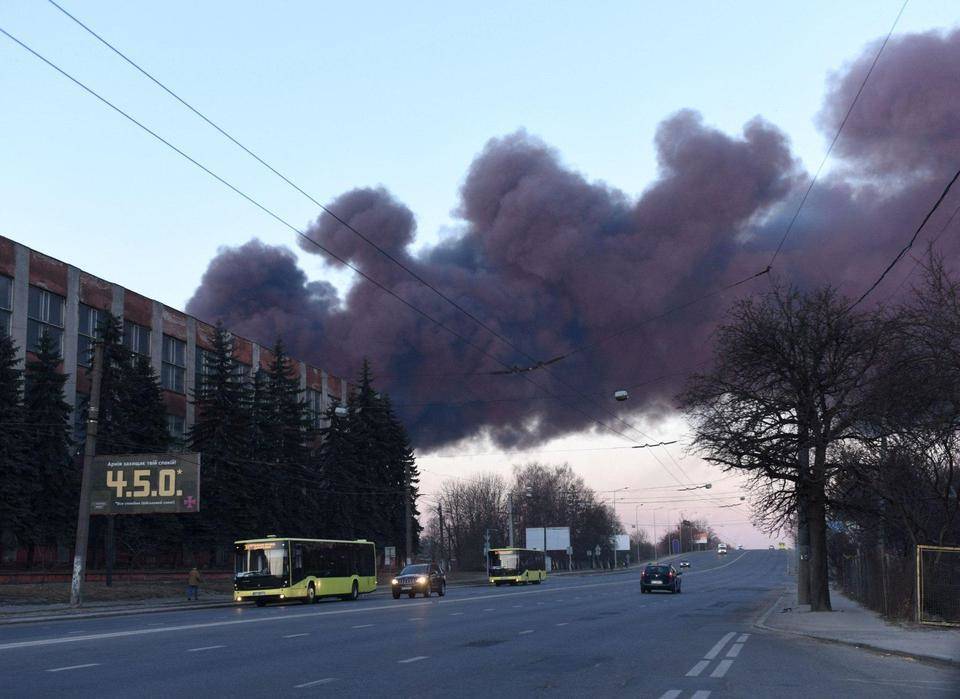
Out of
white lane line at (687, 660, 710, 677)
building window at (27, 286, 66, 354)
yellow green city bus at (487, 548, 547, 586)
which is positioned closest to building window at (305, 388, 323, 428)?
yellow green city bus at (487, 548, 547, 586)

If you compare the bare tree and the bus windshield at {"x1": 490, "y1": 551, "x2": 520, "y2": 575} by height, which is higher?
the bare tree

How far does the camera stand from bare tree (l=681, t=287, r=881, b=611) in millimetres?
27688

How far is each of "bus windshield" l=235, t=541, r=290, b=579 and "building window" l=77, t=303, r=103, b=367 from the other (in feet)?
57.9

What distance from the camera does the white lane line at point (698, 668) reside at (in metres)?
13.6

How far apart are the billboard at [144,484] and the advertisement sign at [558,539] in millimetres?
70272

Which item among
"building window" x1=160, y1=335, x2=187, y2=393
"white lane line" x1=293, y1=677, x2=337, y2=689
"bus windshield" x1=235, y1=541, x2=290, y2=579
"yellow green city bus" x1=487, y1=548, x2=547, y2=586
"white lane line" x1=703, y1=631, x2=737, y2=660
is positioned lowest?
"yellow green city bus" x1=487, y1=548, x2=547, y2=586

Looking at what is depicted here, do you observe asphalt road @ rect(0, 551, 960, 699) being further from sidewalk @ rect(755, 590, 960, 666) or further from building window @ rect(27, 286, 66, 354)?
building window @ rect(27, 286, 66, 354)

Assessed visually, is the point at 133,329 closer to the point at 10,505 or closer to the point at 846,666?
the point at 10,505

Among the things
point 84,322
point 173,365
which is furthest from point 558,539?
point 84,322

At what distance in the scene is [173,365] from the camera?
62.5m

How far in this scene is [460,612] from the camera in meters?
31.2

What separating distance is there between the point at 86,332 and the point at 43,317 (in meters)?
→ 3.39

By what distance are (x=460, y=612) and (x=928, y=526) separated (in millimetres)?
A: 14543

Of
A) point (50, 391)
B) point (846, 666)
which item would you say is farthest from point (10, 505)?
point (846, 666)
